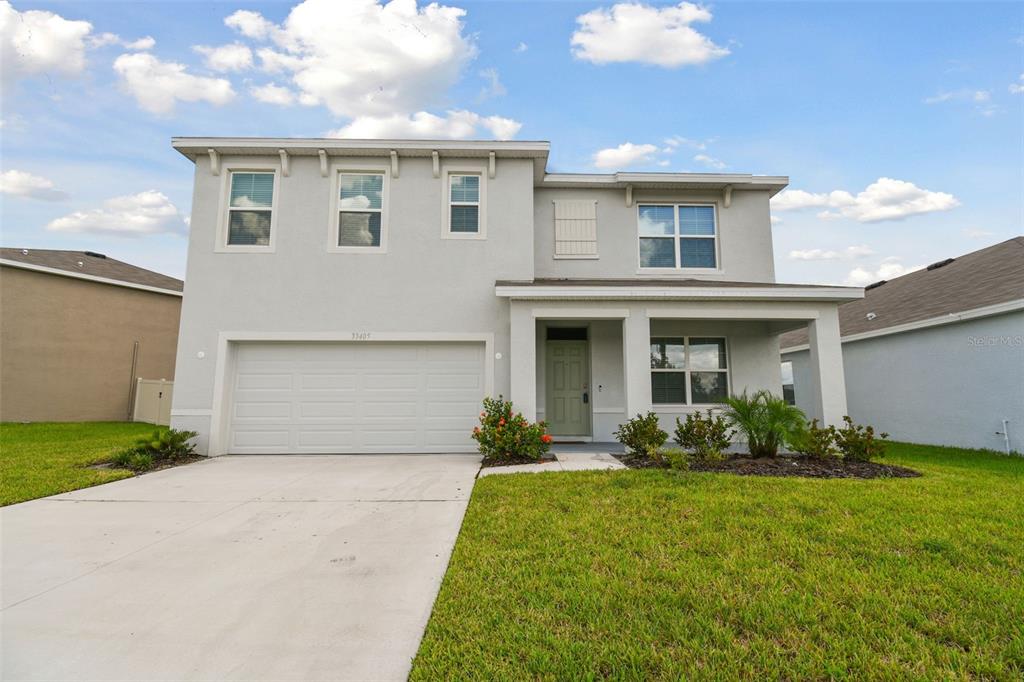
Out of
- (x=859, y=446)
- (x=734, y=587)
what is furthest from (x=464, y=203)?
(x=734, y=587)

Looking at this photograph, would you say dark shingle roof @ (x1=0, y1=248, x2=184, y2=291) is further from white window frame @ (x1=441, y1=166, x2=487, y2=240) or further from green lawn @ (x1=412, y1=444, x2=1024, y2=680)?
green lawn @ (x1=412, y1=444, x2=1024, y2=680)

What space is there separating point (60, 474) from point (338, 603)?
665 cm

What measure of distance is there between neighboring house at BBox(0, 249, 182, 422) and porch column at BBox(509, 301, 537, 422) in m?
14.2

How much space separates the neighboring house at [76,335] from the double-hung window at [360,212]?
35.1 ft

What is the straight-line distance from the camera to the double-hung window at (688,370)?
10258 mm

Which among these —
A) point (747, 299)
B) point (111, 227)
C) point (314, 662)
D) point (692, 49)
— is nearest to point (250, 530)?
point (314, 662)

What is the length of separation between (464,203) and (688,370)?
6.30 metres

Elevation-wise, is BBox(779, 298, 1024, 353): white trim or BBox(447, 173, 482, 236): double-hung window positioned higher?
BBox(447, 173, 482, 236): double-hung window

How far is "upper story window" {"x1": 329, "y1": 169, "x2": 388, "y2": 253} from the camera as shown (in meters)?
9.41

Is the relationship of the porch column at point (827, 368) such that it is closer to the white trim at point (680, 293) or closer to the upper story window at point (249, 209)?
the white trim at point (680, 293)

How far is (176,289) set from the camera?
648 inches

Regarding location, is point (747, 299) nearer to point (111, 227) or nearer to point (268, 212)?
point (268, 212)

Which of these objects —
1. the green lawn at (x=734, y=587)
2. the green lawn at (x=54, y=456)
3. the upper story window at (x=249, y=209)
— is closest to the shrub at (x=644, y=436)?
the green lawn at (x=734, y=587)

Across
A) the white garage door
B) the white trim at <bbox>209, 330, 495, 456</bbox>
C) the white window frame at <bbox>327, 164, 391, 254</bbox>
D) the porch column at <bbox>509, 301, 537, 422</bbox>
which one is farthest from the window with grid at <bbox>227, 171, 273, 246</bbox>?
the porch column at <bbox>509, 301, 537, 422</bbox>
